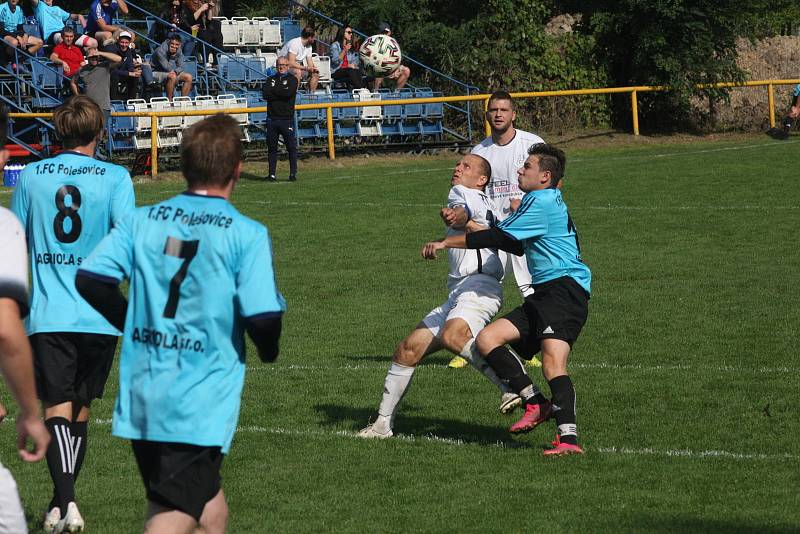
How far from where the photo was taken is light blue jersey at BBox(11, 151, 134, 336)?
550 centimetres

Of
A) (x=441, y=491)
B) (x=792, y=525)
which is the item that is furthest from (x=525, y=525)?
(x=792, y=525)

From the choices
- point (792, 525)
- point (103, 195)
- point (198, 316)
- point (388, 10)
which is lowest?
point (792, 525)

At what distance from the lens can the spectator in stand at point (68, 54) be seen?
23.2 metres

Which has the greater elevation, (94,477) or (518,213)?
(518,213)

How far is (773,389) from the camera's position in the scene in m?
8.55

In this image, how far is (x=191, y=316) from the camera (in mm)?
4020

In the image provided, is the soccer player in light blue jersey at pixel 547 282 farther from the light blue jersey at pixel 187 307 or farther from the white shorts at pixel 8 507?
the white shorts at pixel 8 507

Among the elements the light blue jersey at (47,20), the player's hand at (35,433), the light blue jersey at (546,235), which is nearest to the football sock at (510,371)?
the light blue jersey at (546,235)

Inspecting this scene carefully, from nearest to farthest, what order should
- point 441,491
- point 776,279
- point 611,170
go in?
point 441,491 < point 776,279 < point 611,170

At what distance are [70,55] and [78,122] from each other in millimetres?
18977

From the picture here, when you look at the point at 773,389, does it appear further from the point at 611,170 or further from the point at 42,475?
the point at 611,170

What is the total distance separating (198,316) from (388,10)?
2696cm

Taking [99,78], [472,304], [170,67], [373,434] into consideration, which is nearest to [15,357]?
[373,434]

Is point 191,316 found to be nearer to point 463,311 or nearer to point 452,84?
point 463,311
